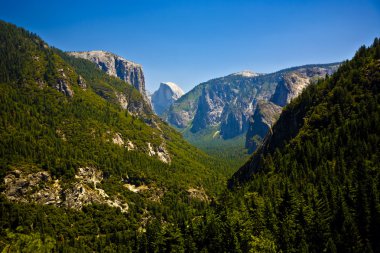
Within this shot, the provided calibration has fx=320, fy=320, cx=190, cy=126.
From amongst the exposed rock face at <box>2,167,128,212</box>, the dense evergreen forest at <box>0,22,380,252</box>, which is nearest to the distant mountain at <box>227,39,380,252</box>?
the dense evergreen forest at <box>0,22,380,252</box>

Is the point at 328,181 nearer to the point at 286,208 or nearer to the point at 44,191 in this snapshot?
the point at 286,208

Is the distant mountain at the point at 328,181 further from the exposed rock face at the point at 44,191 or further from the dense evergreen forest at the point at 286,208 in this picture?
the exposed rock face at the point at 44,191

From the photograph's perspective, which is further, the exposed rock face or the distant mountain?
the exposed rock face

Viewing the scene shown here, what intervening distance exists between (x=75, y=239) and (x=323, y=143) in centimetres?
13231

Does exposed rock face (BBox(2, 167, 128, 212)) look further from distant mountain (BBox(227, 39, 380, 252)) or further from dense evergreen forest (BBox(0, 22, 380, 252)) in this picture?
distant mountain (BBox(227, 39, 380, 252))

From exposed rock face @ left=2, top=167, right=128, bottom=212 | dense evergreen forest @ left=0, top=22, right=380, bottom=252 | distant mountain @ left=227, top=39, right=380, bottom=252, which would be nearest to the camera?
distant mountain @ left=227, top=39, right=380, bottom=252

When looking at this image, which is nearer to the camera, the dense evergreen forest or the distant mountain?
the distant mountain

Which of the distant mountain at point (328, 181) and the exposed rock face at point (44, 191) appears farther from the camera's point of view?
the exposed rock face at point (44, 191)

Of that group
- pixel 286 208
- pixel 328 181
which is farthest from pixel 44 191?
pixel 328 181

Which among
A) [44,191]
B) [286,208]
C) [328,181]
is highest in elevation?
[44,191]

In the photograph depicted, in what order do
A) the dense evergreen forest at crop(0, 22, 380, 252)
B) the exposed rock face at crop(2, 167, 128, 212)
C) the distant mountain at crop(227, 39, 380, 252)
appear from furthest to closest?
the exposed rock face at crop(2, 167, 128, 212) < the dense evergreen forest at crop(0, 22, 380, 252) < the distant mountain at crop(227, 39, 380, 252)

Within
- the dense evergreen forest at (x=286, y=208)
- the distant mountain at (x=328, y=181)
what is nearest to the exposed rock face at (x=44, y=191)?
the dense evergreen forest at (x=286, y=208)

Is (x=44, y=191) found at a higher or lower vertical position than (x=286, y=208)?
higher

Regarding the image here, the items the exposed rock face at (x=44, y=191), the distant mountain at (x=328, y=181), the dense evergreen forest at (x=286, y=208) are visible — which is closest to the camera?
the distant mountain at (x=328, y=181)
